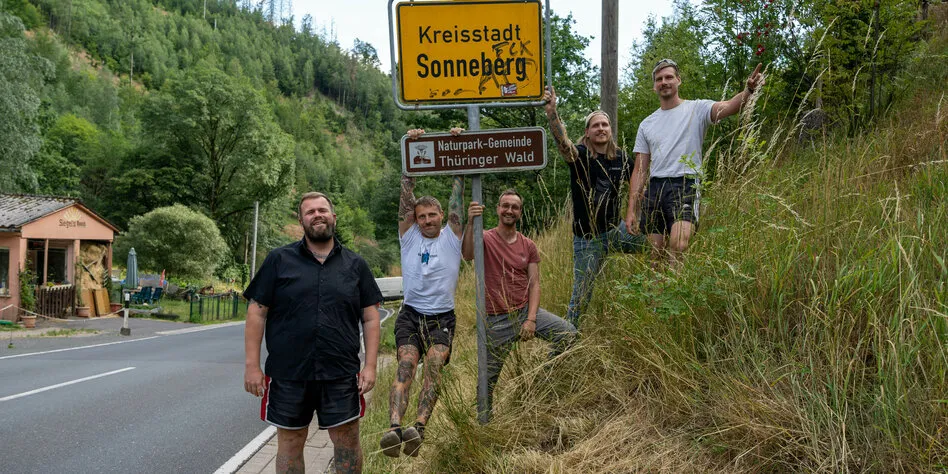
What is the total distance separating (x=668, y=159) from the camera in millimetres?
4672

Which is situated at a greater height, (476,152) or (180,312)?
(476,152)

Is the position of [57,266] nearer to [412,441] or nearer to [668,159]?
[412,441]

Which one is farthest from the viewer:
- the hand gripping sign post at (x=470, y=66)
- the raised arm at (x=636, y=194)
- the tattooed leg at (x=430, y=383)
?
the raised arm at (x=636, y=194)

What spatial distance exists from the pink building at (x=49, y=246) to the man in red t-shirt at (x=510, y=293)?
21.8 m

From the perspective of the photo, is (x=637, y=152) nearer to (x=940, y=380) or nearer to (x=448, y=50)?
(x=448, y=50)

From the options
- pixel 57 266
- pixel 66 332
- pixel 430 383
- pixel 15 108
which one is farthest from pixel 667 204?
pixel 15 108

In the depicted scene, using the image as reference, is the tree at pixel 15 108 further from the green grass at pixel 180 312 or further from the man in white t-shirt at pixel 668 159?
the man in white t-shirt at pixel 668 159

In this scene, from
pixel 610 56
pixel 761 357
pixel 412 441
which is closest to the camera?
pixel 761 357

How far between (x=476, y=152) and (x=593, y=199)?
91 centimetres

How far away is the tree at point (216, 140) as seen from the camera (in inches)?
1909

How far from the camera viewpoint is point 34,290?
77.7 ft

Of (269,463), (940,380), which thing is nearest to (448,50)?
(940,380)

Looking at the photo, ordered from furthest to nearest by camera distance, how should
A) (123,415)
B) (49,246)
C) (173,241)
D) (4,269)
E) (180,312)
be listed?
1. (173,241)
2. (180,312)
3. (49,246)
4. (4,269)
5. (123,415)

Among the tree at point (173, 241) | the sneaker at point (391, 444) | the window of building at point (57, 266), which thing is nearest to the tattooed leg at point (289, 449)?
the sneaker at point (391, 444)
